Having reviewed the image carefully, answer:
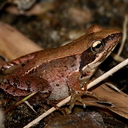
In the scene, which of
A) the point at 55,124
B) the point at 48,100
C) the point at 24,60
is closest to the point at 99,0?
the point at 24,60

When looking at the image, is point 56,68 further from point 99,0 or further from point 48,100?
point 99,0

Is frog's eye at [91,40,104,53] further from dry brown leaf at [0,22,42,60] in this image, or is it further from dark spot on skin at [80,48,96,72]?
dry brown leaf at [0,22,42,60]

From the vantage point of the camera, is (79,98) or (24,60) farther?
(24,60)

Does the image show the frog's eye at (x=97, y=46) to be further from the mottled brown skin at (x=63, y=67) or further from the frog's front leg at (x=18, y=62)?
the frog's front leg at (x=18, y=62)

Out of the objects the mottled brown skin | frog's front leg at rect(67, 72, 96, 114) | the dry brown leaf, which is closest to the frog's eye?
the mottled brown skin

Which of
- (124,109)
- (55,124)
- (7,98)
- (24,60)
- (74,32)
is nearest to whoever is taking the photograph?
(55,124)

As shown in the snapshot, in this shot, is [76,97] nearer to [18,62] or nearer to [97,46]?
[97,46]

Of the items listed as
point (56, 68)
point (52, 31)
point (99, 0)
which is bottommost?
point (56, 68)
